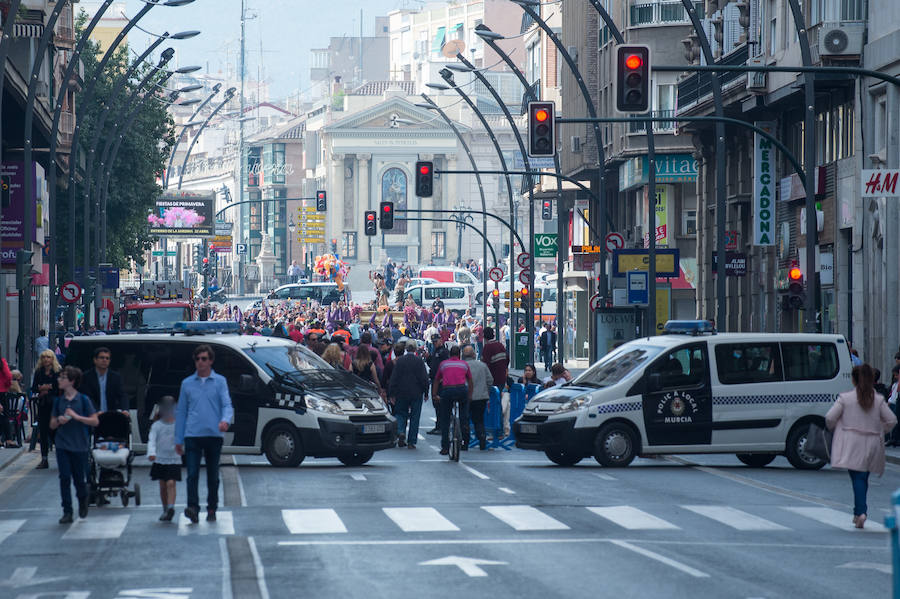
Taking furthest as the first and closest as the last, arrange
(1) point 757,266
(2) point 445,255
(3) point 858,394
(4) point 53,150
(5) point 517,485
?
(2) point 445,255, (1) point 757,266, (4) point 53,150, (5) point 517,485, (3) point 858,394

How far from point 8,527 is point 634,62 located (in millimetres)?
11073

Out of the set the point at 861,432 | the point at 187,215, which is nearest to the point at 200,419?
the point at 861,432

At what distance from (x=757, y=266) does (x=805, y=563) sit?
1216 inches

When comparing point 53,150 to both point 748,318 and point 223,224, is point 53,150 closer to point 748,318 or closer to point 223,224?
point 748,318

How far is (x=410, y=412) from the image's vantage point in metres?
26.6

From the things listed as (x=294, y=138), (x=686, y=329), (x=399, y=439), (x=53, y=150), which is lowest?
(x=399, y=439)

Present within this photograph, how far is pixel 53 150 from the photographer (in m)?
38.2

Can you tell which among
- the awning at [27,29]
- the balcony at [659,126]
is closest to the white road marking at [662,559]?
the awning at [27,29]

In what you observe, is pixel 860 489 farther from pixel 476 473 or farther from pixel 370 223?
pixel 370 223

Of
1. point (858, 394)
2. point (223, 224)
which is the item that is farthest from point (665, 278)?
point (223, 224)

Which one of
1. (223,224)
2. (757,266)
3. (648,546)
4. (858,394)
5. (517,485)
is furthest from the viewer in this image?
(223,224)

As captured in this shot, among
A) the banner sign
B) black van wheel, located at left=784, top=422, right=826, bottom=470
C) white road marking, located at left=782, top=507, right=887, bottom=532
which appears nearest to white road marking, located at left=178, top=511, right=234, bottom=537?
white road marking, located at left=782, top=507, right=887, bottom=532

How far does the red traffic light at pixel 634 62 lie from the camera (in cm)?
2319

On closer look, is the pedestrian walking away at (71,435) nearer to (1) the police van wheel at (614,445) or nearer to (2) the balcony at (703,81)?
(1) the police van wheel at (614,445)
